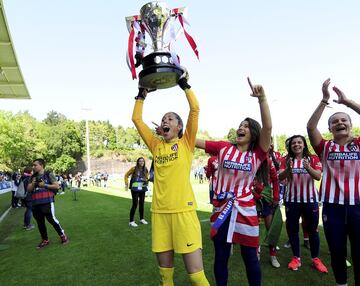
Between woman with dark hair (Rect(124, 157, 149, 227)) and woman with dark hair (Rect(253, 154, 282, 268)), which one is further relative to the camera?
woman with dark hair (Rect(124, 157, 149, 227))

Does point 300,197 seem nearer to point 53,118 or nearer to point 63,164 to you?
point 63,164

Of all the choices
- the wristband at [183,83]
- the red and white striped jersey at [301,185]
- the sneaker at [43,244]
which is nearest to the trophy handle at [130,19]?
the wristband at [183,83]

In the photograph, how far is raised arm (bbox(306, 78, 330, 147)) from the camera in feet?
11.0

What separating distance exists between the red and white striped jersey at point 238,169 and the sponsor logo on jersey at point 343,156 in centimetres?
79

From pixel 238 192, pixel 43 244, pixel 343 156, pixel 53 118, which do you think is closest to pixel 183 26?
pixel 238 192

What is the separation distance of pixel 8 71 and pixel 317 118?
11.8 meters

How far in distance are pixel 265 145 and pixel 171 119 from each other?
1020mm

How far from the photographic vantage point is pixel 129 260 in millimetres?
5895

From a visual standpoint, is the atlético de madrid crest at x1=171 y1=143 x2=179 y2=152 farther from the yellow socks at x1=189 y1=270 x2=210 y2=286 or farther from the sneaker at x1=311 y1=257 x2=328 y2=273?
the sneaker at x1=311 y1=257 x2=328 y2=273

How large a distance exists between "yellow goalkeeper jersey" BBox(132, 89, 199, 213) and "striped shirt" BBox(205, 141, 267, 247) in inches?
13.5

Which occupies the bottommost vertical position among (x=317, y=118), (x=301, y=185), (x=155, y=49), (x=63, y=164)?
(x=63, y=164)

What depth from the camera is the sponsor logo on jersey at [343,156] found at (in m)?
3.45

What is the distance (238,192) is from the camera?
338 centimetres

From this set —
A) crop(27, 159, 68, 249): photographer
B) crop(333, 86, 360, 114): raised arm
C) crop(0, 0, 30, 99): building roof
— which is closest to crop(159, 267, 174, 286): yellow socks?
crop(333, 86, 360, 114): raised arm
